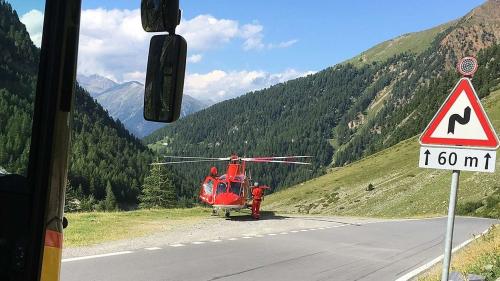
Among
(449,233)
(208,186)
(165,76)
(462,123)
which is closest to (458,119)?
(462,123)

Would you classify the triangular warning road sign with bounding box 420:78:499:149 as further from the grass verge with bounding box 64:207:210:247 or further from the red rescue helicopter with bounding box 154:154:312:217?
the red rescue helicopter with bounding box 154:154:312:217

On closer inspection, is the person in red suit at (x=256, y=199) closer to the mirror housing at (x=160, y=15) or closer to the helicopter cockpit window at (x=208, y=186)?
the helicopter cockpit window at (x=208, y=186)

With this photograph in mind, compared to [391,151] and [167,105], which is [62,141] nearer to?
[167,105]

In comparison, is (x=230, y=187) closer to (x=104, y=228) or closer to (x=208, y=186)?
(x=208, y=186)

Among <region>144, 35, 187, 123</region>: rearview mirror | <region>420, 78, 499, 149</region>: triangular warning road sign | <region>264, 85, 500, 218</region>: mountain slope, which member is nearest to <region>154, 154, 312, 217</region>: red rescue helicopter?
<region>420, 78, 499, 149</region>: triangular warning road sign

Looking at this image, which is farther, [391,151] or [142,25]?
[391,151]

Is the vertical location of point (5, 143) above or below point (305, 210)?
above

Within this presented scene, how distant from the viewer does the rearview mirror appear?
2.79 metres

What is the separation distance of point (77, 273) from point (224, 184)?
16.6 meters

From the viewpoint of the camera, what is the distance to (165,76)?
279cm

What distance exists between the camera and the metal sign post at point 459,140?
270 inches

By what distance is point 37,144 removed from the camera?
8.84 ft

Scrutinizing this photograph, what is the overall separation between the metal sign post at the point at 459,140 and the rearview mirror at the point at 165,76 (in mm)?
4874

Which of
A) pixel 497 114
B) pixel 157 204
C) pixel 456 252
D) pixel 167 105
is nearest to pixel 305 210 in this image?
pixel 157 204
